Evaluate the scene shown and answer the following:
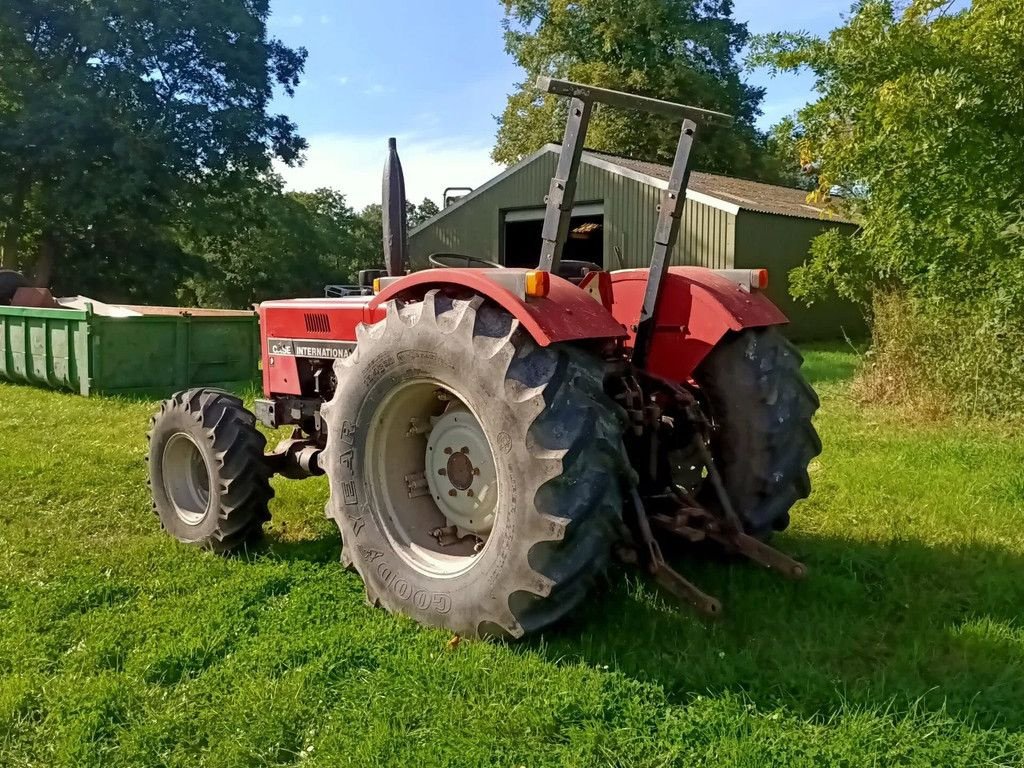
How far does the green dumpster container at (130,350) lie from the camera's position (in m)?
10.2

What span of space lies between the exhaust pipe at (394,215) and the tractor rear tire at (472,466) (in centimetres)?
95

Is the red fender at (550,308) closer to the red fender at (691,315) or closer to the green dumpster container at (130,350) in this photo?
the red fender at (691,315)

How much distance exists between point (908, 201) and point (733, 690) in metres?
5.87

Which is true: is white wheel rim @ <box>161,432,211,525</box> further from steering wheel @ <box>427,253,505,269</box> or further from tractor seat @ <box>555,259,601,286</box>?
tractor seat @ <box>555,259,601,286</box>

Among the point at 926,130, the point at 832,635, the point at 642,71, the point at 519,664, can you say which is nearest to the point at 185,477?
the point at 519,664

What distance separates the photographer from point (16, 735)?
9.28 feet

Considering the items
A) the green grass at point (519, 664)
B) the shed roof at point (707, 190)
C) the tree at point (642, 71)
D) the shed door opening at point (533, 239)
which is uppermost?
the tree at point (642, 71)

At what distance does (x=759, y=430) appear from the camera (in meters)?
3.98

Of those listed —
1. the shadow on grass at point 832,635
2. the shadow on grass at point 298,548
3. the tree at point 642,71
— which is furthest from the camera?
the tree at point 642,71

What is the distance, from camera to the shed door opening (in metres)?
20.6

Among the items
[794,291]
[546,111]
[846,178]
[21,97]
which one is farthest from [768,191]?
[21,97]

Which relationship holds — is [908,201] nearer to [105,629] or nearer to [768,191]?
[105,629]

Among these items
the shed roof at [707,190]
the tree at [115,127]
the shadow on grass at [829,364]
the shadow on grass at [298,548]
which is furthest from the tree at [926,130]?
the tree at [115,127]

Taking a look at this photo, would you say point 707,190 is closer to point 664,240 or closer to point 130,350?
point 130,350
